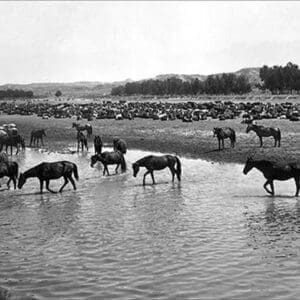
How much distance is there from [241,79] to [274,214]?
12419cm

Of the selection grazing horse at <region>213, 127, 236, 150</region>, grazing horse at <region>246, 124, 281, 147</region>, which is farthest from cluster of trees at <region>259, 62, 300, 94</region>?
grazing horse at <region>213, 127, 236, 150</region>

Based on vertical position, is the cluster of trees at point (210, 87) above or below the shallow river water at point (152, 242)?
above

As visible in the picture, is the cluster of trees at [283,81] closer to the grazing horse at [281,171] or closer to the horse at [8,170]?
the grazing horse at [281,171]

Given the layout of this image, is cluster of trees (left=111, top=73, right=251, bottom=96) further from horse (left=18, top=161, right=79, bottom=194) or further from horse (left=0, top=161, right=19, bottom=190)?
horse (left=18, top=161, right=79, bottom=194)

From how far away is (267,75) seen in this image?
127375 millimetres

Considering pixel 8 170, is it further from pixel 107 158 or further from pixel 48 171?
pixel 107 158

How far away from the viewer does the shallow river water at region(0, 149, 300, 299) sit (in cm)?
959

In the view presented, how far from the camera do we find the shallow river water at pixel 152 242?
959 centimetres

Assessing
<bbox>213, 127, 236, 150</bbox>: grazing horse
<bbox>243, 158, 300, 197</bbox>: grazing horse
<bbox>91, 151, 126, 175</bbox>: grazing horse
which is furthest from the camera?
<bbox>213, 127, 236, 150</bbox>: grazing horse

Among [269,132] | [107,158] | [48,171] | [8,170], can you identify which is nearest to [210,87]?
[269,132]

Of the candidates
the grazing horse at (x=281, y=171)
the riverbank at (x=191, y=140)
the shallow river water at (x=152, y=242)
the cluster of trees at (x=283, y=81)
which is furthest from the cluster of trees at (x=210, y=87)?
the grazing horse at (x=281, y=171)

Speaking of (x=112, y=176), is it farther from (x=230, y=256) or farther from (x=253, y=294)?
(x=253, y=294)

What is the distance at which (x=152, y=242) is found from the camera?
12469mm

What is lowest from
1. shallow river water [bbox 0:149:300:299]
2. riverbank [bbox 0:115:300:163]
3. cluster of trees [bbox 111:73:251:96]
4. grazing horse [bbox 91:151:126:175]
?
shallow river water [bbox 0:149:300:299]
